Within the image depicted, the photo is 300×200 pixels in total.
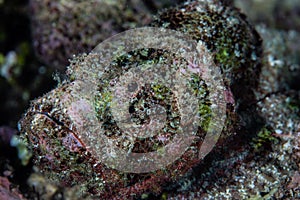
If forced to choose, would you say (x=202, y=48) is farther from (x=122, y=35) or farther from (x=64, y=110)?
A: (x=64, y=110)

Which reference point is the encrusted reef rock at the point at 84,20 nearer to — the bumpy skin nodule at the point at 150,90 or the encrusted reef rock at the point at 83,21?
the encrusted reef rock at the point at 83,21

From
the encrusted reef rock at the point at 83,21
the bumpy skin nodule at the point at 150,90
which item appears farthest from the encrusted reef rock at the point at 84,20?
the bumpy skin nodule at the point at 150,90

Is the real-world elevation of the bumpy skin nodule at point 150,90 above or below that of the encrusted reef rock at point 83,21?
below

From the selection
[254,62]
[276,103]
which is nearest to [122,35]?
[254,62]

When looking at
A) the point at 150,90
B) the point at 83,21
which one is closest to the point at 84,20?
the point at 83,21

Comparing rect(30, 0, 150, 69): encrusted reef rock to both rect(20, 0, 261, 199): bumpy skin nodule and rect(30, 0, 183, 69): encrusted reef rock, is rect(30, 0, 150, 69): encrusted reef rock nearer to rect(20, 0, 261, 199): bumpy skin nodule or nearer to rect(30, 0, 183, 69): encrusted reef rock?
rect(30, 0, 183, 69): encrusted reef rock

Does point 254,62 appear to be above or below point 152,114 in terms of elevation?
above

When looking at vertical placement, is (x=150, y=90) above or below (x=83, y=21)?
below

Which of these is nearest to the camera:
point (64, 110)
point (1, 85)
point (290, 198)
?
point (64, 110)

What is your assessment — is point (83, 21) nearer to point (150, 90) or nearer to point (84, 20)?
point (84, 20)
